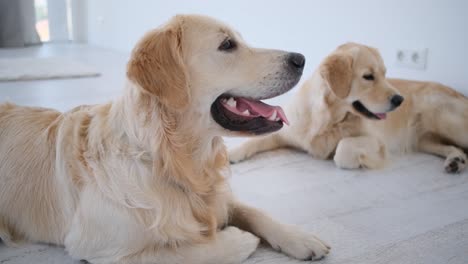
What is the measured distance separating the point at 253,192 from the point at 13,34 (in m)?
6.38

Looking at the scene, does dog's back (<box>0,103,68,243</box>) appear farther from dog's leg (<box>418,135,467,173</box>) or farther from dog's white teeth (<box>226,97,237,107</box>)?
dog's leg (<box>418,135,467,173</box>)

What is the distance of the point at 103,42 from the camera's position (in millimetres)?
7918

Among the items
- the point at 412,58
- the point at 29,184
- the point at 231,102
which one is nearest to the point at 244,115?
the point at 231,102

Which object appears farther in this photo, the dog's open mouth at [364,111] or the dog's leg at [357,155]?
the dog's open mouth at [364,111]

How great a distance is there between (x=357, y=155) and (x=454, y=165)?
1.56 feet

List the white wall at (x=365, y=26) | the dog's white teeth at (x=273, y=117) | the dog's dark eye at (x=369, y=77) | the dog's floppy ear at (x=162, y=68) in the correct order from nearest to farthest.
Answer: the dog's floppy ear at (x=162, y=68)
the dog's white teeth at (x=273, y=117)
the dog's dark eye at (x=369, y=77)
the white wall at (x=365, y=26)

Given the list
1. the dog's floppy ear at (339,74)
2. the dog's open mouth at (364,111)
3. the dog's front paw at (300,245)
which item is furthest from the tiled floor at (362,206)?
the dog's floppy ear at (339,74)

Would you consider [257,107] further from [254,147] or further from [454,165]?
[454,165]

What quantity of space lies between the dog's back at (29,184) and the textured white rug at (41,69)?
309 cm

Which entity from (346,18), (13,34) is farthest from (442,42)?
(13,34)

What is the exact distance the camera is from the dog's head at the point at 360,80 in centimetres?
220

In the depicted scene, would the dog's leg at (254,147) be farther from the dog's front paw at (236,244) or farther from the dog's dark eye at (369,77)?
the dog's front paw at (236,244)

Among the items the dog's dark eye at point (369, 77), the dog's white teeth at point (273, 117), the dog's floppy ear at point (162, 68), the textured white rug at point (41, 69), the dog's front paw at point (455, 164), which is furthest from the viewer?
the textured white rug at point (41, 69)

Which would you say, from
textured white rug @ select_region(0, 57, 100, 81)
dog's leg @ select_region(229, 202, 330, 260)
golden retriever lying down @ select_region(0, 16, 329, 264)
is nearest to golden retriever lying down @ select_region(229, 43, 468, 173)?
dog's leg @ select_region(229, 202, 330, 260)
